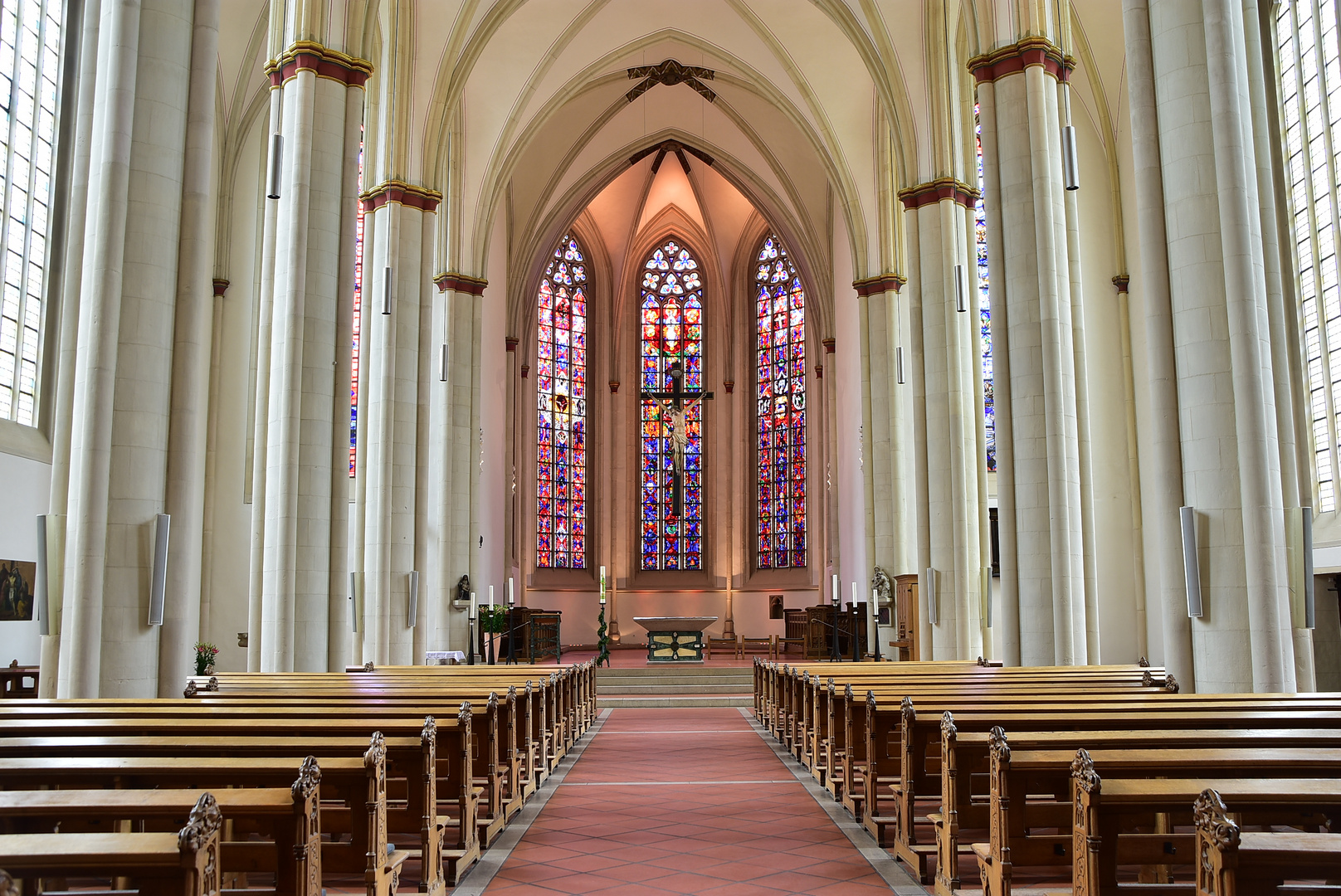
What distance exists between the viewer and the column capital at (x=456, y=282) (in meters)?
20.4

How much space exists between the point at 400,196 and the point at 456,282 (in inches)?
175

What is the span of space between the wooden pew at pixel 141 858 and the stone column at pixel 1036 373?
32.5 ft

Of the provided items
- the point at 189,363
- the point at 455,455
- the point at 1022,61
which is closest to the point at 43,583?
the point at 189,363

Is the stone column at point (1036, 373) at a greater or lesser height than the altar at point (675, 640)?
Answer: greater

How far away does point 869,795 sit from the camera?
20.6ft

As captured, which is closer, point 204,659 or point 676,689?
point 204,659

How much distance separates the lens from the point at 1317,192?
13.1 meters

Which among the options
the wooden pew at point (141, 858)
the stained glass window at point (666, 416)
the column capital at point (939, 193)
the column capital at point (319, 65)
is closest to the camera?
the wooden pew at point (141, 858)

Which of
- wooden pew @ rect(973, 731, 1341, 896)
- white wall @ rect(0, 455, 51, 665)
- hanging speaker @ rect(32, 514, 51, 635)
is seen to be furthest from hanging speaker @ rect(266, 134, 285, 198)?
wooden pew @ rect(973, 731, 1341, 896)

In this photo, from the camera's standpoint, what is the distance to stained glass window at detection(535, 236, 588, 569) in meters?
28.3

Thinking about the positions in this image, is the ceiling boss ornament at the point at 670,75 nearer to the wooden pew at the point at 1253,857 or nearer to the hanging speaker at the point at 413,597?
the hanging speaker at the point at 413,597

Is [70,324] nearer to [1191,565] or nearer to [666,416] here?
[1191,565]

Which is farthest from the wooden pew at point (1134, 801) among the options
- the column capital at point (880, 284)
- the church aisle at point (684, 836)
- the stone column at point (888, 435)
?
the column capital at point (880, 284)

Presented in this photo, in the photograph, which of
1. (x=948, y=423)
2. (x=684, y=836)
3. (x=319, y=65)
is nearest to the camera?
Result: (x=684, y=836)
